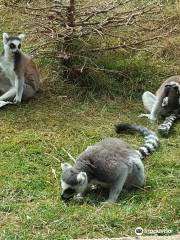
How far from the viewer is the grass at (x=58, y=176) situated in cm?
480

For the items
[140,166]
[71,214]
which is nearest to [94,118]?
[140,166]

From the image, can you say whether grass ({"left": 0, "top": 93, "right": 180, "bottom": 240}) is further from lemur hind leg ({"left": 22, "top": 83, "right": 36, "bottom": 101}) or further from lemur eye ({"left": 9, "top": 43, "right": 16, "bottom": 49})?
lemur eye ({"left": 9, "top": 43, "right": 16, "bottom": 49})

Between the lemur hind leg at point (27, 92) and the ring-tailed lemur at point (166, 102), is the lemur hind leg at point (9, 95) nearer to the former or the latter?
the lemur hind leg at point (27, 92)

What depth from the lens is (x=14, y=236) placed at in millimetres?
4660

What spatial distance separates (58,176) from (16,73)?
245cm

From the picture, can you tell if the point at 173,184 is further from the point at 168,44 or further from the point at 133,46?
the point at 168,44

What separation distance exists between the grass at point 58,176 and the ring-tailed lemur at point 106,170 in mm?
114

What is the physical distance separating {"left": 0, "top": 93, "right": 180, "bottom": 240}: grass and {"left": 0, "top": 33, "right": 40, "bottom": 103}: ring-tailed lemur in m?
0.20

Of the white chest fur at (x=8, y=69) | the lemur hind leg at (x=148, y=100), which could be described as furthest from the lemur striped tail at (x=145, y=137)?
the white chest fur at (x=8, y=69)

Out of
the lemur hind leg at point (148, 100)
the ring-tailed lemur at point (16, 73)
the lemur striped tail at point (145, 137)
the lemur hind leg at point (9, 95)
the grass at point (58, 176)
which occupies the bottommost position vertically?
the grass at point (58, 176)

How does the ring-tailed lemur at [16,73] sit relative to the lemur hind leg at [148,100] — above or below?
above

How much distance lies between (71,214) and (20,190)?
0.78 meters

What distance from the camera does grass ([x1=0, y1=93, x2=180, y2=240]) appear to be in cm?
480

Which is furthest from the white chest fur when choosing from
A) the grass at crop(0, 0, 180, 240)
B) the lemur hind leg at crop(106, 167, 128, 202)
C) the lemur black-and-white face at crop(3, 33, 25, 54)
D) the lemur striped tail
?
the lemur hind leg at crop(106, 167, 128, 202)
